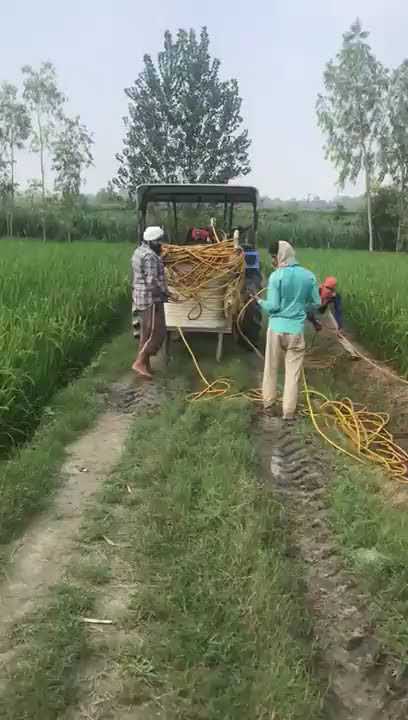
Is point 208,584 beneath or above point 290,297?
beneath

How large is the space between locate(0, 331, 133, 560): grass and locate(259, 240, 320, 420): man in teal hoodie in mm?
1620

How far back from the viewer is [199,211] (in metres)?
9.12

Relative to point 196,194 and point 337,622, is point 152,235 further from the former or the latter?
point 337,622

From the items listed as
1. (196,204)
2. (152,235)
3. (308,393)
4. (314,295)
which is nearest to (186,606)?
(314,295)

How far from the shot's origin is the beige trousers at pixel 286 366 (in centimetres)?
574

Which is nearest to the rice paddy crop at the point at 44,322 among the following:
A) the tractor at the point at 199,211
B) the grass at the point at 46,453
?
the grass at the point at 46,453

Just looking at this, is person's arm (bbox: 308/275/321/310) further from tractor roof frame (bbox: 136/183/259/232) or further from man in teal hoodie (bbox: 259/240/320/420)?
tractor roof frame (bbox: 136/183/259/232)

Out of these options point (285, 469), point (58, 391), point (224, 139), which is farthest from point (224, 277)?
point (224, 139)

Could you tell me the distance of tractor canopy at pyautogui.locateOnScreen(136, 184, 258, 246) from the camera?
8750 mm

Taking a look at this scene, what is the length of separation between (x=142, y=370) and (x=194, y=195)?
2924mm

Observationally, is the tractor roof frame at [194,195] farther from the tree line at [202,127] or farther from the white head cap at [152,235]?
the tree line at [202,127]

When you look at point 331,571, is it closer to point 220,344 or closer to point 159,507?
point 159,507

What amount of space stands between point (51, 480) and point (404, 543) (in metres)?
2.09

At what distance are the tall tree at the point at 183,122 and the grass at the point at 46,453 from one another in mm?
29014
